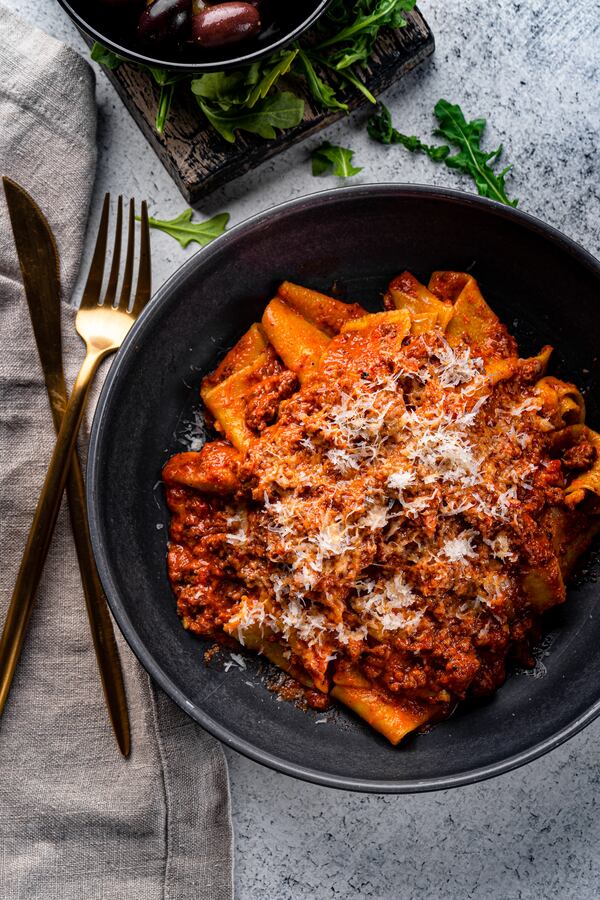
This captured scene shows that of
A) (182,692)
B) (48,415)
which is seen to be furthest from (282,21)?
(182,692)

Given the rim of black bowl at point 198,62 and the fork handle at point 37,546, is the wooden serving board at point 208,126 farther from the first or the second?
the fork handle at point 37,546

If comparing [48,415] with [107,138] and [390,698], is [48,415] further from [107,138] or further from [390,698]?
[390,698]

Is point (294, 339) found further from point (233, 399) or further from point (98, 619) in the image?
point (98, 619)

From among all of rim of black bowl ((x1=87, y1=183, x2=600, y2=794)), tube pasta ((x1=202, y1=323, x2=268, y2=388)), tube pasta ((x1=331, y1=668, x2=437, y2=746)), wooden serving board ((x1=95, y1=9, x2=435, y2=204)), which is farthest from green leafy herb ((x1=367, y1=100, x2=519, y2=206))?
tube pasta ((x1=331, y1=668, x2=437, y2=746))

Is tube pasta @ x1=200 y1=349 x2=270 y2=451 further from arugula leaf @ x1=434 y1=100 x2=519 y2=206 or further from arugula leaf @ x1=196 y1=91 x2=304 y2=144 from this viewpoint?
arugula leaf @ x1=434 y1=100 x2=519 y2=206

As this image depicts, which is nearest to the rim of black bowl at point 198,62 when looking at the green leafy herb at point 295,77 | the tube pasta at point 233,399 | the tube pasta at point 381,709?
the green leafy herb at point 295,77

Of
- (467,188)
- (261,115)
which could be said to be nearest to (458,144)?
(467,188)
